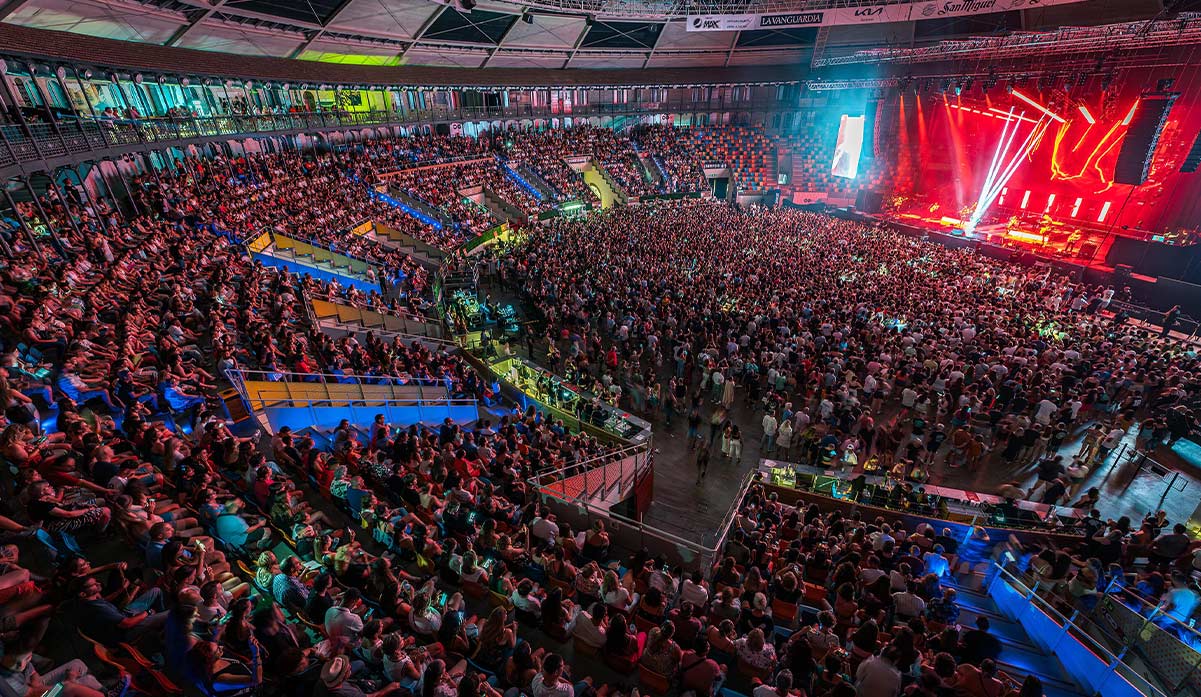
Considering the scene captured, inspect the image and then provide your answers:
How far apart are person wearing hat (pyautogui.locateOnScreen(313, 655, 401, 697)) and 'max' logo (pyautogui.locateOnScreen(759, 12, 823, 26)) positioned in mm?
42075

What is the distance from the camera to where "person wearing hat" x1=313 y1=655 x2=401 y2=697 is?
13.5 feet

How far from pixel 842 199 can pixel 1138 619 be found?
151ft

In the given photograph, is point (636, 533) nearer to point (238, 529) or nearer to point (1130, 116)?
point (238, 529)

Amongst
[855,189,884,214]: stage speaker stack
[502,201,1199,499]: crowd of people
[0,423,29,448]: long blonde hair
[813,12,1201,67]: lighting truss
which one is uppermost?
[813,12,1201,67]: lighting truss

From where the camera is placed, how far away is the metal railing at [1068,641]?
579 centimetres

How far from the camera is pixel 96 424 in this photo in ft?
22.0

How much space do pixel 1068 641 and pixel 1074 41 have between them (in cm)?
3334

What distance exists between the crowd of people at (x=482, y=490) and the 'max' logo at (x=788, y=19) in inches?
996

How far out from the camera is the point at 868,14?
1278 inches

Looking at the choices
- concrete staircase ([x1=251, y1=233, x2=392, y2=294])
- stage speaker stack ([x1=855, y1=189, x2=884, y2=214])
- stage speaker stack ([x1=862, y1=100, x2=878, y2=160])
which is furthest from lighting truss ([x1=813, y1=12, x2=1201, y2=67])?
concrete staircase ([x1=251, y1=233, x2=392, y2=294])

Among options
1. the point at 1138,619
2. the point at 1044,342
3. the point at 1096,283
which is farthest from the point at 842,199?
the point at 1138,619

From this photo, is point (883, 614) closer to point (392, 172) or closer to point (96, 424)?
point (96, 424)

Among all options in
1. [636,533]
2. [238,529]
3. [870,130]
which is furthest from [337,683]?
[870,130]

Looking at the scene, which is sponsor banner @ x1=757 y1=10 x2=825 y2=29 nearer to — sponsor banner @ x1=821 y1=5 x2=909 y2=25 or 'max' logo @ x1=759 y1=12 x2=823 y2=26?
'max' logo @ x1=759 y1=12 x2=823 y2=26
